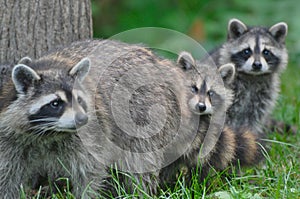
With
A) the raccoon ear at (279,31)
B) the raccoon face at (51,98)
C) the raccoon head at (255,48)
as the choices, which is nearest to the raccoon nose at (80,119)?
the raccoon face at (51,98)

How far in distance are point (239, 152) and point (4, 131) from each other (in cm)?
248

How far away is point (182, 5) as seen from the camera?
12.5 meters

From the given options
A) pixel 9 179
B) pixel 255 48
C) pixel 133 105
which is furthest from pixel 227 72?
A: pixel 9 179

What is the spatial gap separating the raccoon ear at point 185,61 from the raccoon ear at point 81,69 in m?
1.57

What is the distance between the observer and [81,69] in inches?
232

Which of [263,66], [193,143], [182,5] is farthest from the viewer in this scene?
[182,5]

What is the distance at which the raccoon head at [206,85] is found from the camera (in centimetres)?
691

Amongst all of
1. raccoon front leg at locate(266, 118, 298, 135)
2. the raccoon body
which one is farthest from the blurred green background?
the raccoon body

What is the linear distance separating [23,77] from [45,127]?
477 millimetres

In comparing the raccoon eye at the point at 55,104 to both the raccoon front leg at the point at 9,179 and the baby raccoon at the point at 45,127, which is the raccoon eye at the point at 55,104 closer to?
the baby raccoon at the point at 45,127

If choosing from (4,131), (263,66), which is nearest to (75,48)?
(4,131)

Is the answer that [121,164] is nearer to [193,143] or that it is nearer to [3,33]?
[193,143]

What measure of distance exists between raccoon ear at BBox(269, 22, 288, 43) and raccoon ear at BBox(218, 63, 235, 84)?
1.26 metres

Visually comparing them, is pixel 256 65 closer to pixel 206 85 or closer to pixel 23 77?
pixel 206 85
